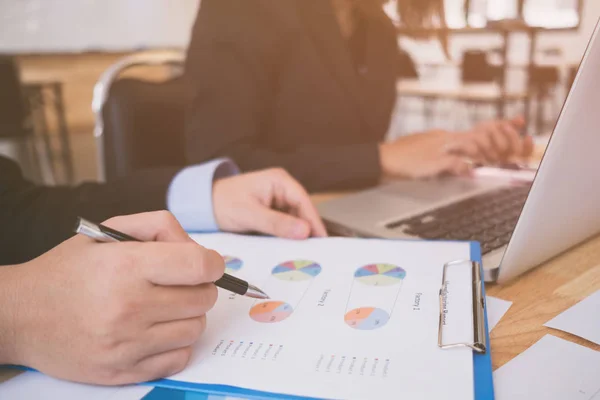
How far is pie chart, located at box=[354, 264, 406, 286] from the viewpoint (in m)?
0.35

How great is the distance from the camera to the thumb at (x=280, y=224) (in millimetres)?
434

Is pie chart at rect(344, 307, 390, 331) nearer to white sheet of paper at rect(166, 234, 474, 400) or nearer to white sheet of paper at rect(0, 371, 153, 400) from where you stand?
white sheet of paper at rect(166, 234, 474, 400)

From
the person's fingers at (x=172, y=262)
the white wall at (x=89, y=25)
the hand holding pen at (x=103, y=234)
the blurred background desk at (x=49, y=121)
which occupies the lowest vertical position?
the blurred background desk at (x=49, y=121)

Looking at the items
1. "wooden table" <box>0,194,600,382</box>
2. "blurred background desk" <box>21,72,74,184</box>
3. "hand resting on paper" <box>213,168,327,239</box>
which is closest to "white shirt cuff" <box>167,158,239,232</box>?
"hand resting on paper" <box>213,168,327,239</box>

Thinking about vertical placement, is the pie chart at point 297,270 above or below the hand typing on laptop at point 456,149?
above

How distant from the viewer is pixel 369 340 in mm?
278

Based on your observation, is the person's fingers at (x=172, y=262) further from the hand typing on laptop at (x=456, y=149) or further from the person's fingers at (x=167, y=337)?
the hand typing on laptop at (x=456, y=149)

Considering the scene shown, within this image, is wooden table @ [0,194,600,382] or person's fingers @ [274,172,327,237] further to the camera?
person's fingers @ [274,172,327,237]

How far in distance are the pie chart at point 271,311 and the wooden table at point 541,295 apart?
123mm

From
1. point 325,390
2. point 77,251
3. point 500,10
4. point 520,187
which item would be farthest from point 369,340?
point 500,10

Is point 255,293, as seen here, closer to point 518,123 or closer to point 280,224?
point 280,224

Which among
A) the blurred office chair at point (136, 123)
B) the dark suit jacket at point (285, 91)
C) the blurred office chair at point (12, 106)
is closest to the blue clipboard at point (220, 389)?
the dark suit jacket at point (285, 91)

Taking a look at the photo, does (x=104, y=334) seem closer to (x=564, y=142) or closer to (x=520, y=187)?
(x=564, y=142)

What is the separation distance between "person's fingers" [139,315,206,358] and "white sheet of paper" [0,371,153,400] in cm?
2
